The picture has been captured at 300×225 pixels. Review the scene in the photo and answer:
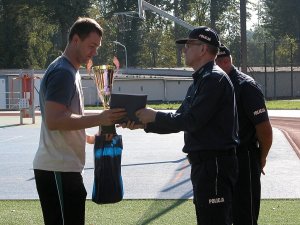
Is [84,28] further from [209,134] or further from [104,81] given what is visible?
[209,134]

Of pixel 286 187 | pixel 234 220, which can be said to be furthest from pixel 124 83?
pixel 234 220

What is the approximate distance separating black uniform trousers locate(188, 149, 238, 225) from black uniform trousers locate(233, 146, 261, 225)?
3.94 feet

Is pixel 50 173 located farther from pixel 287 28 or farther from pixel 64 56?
pixel 287 28

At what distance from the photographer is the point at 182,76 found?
60.7 metres

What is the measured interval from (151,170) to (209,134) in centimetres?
815

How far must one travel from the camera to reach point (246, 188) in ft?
19.4

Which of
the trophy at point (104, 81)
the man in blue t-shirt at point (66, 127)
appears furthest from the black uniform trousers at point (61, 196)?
the trophy at point (104, 81)

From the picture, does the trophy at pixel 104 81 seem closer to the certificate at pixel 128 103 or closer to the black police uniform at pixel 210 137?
the certificate at pixel 128 103

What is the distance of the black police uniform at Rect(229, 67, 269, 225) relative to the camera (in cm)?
584

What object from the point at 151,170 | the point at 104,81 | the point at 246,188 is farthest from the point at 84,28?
the point at 151,170

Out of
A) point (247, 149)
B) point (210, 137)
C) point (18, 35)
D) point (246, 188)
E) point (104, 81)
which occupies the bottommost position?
point (246, 188)

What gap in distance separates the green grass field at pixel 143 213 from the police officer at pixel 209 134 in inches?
126

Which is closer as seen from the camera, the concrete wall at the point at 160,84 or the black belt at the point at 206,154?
the black belt at the point at 206,154

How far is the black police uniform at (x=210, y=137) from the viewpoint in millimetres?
4520
